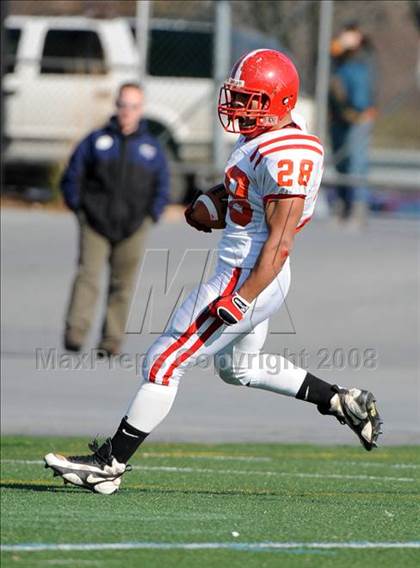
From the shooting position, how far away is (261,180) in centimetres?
634

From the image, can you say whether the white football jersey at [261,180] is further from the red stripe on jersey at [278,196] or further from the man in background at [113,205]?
the man in background at [113,205]

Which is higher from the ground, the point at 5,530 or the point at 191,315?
the point at 191,315

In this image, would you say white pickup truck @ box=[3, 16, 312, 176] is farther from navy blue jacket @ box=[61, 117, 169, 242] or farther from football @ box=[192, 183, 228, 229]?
football @ box=[192, 183, 228, 229]

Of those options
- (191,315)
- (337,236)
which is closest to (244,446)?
(191,315)

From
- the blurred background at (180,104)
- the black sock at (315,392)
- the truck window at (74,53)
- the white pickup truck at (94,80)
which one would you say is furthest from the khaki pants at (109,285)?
the black sock at (315,392)

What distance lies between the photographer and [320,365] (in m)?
12.5

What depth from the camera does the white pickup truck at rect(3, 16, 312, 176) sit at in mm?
15656

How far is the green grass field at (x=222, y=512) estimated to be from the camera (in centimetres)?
511

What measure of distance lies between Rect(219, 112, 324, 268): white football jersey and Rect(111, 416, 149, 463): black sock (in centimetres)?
86

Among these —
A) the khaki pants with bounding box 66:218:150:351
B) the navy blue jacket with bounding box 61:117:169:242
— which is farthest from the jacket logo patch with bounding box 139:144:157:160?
the khaki pants with bounding box 66:218:150:351

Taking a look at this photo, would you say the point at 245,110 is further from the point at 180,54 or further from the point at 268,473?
the point at 180,54

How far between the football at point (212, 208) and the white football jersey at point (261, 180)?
0.70 ft

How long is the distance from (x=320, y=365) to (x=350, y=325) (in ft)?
4.67

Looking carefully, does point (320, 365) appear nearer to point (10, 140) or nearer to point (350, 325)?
point (350, 325)
